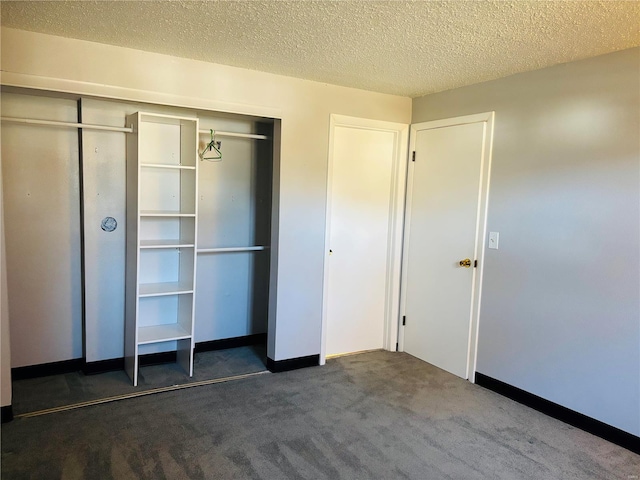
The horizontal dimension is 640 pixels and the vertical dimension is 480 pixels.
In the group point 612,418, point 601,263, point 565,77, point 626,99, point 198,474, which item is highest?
point 565,77

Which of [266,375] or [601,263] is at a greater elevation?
[601,263]

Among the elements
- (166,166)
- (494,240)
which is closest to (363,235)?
(494,240)

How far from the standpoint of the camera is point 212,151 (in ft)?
12.4

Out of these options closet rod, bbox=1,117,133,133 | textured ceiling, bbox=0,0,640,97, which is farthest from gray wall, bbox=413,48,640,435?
closet rod, bbox=1,117,133,133

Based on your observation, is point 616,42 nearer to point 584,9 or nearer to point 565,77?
point 565,77

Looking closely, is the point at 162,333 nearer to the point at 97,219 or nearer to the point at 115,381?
the point at 115,381

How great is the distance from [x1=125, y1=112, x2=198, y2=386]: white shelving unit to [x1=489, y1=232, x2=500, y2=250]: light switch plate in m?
2.23

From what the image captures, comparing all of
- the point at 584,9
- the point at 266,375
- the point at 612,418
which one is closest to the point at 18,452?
the point at 266,375

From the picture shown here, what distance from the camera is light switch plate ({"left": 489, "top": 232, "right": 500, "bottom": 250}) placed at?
328cm

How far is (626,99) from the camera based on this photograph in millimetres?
2562

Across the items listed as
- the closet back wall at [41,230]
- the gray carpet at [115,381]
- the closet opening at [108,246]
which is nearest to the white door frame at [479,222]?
the closet opening at [108,246]

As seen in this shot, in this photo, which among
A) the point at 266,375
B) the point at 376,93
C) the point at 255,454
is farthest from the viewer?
Answer: the point at 376,93

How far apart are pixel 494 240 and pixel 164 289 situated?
252cm

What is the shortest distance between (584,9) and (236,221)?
2.92 m
